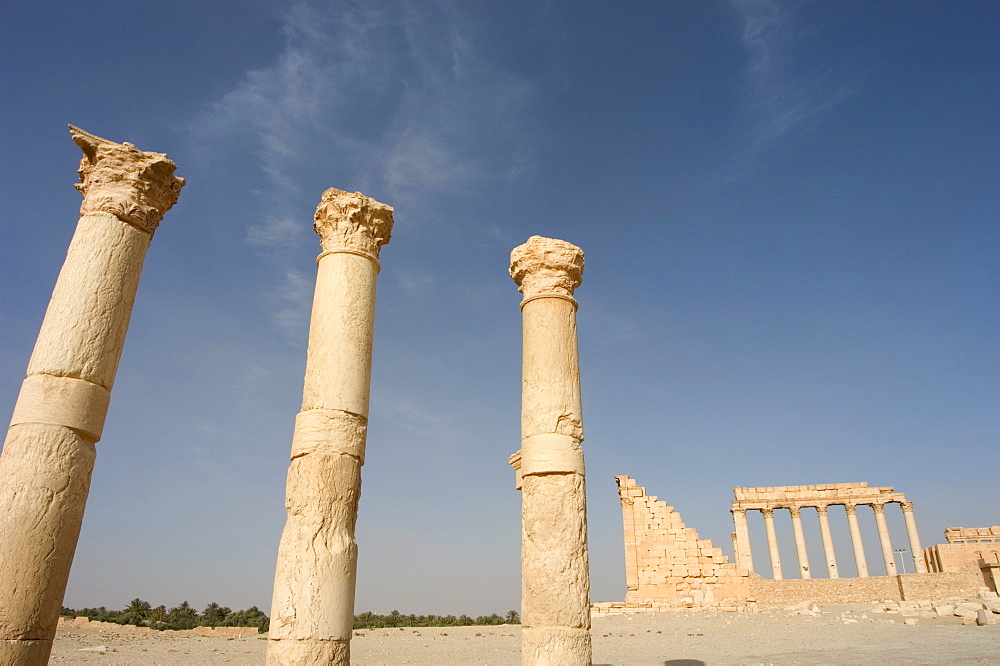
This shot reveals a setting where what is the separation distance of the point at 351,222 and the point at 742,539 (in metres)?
36.2

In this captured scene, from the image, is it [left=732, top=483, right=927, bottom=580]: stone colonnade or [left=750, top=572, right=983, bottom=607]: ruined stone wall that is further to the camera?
[left=732, top=483, right=927, bottom=580]: stone colonnade

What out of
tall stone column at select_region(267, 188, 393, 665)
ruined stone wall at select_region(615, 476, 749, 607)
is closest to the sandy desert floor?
ruined stone wall at select_region(615, 476, 749, 607)

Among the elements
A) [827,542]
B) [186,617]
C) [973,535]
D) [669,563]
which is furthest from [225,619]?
[973,535]

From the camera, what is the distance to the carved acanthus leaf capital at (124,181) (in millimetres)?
8617

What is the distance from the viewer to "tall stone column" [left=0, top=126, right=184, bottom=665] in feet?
22.1

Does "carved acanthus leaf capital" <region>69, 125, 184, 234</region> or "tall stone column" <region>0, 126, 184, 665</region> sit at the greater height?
"carved acanthus leaf capital" <region>69, 125, 184, 234</region>

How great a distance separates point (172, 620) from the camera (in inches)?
1405

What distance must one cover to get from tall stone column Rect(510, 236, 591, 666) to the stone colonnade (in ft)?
110

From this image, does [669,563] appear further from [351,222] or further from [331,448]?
[351,222]

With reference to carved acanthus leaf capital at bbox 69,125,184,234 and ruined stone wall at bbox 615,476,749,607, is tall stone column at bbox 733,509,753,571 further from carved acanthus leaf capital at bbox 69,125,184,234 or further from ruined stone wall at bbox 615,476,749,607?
carved acanthus leaf capital at bbox 69,125,184,234

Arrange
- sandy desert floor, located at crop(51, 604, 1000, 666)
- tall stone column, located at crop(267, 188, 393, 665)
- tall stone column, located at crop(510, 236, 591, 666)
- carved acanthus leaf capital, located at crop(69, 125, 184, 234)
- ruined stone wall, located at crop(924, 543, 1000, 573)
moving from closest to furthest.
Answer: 1. tall stone column, located at crop(267, 188, 393, 665)
2. carved acanthus leaf capital, located at crop(69, 125, 184, 234)
3. tall stone column, located at crop(510, 236, 591, 666)
4. sandy desert floor, located at crop(51, 604, 1000, 666)
5. ruined stone wall, located at crop(924, 543, 1000, 573)

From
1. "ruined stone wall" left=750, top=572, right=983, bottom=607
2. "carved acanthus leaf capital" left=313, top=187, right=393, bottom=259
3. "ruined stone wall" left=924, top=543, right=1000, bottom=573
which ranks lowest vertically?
"ruined stone wall" left=750, top=572, right=983, bottom=607

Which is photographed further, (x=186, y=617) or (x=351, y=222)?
(x=186, y=617)

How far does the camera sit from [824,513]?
133ft
